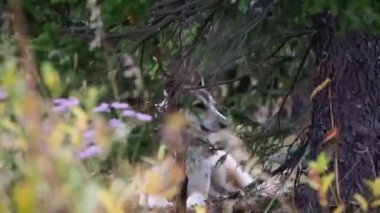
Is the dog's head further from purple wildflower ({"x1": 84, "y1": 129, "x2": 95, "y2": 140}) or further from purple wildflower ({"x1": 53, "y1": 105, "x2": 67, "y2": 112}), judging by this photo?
purple wildflower ({"x1": 84, "y1": 129, "x2": 95, "y2": 140})

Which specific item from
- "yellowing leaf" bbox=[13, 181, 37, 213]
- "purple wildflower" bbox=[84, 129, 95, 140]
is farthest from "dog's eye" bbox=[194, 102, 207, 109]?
"yellowing leaf" bbox=[13, 181, 37, 213]

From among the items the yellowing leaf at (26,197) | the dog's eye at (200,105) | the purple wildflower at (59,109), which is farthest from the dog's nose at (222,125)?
the yellowing leaf at (26,197)

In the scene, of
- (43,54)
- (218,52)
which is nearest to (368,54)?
(218,52)

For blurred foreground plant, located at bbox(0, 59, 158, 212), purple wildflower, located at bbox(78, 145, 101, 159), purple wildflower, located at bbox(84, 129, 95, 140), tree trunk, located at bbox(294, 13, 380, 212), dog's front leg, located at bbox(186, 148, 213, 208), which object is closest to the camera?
blurred foreground plant, located at bbox(0, 59, 158, 212)

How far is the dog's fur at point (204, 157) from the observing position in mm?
6636

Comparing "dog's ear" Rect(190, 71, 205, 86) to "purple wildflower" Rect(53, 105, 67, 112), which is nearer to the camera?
"purple wildflower" Rect(53, 105, 67, 112)

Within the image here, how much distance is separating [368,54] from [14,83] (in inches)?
142

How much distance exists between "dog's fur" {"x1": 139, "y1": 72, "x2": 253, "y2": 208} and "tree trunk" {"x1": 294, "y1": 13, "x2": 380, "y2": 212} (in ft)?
2.97

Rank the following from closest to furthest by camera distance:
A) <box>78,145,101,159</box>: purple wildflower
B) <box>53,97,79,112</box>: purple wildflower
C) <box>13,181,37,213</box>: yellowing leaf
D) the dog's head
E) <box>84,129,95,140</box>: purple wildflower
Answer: <box>13,181,37,213</box>: yellowing leaf, <box>78,145,101,159</box>: purple wildflower, <box>84,129,95,140</box>: purple wildflower, <box>53,97,79,112</box>: purple wildflower, the dog's head

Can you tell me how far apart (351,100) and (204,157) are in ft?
7.92

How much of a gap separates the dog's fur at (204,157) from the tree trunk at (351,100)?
90cm

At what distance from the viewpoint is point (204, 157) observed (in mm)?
7867

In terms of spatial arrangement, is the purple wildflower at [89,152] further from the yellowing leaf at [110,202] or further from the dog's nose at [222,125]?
the dog's nose at [222,125]

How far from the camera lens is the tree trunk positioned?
557 centimetres
